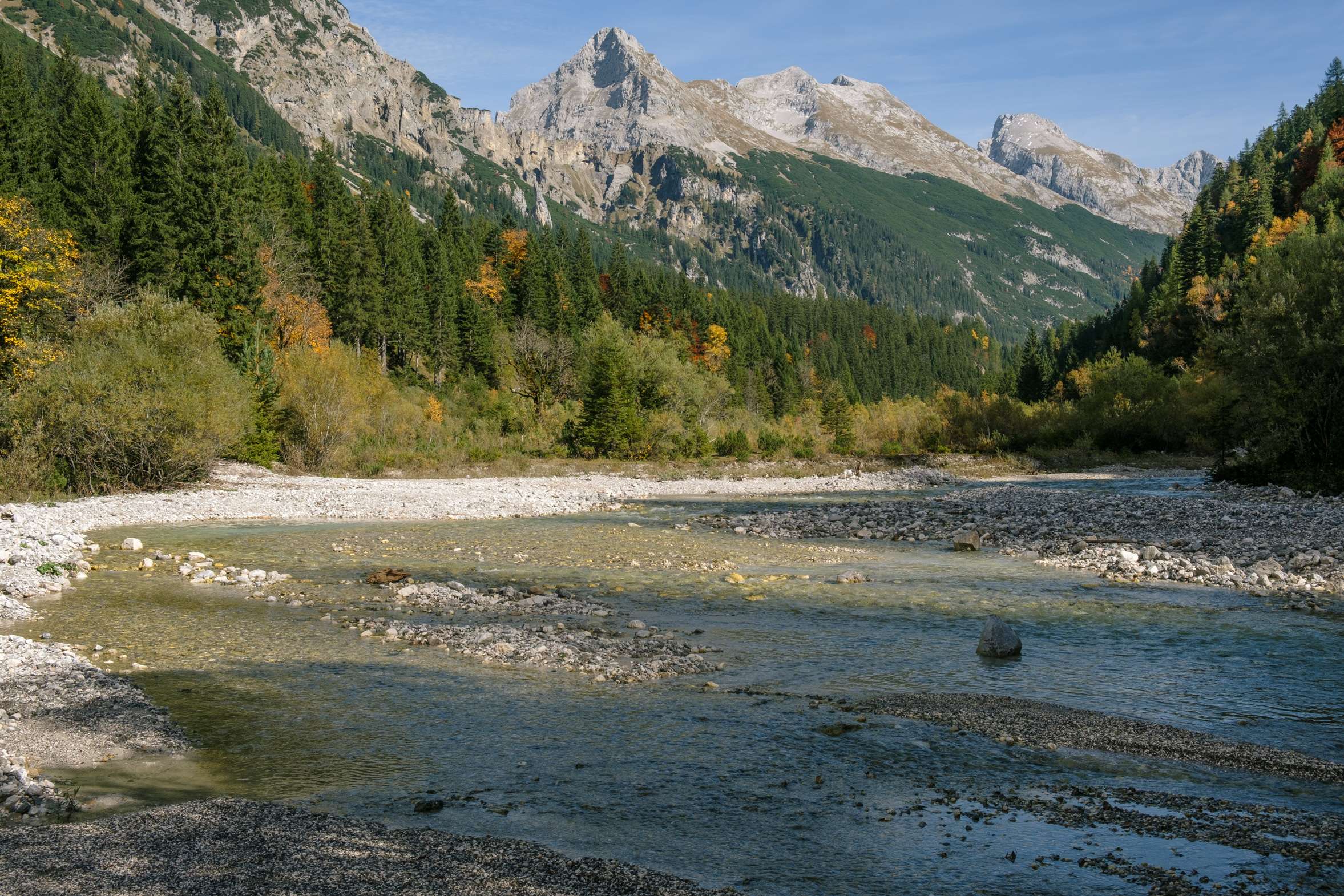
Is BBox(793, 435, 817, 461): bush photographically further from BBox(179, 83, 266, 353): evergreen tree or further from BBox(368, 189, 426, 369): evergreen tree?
BBox(368, 189, 426, 369): evergreen tree

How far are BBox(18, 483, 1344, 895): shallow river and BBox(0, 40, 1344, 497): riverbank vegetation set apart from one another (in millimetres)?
18919

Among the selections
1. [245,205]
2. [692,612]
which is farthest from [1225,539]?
[245,205]

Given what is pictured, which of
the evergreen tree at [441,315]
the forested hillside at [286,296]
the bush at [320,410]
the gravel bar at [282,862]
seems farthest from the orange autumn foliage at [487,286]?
the gravel bar at [282,862]

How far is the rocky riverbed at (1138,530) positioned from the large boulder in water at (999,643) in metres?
6.71

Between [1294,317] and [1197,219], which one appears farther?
[1197,219]

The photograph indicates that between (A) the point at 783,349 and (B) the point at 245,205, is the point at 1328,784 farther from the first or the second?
(A) the point at 783,349

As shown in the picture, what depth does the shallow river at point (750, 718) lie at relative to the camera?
6.59 metres

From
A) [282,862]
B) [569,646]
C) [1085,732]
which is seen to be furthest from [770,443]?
[282,862]

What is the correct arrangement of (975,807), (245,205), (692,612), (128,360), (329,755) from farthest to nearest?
(245,205)
(128,360)
(692,612)
(329,755)
(975,807)

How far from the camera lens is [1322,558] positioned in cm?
1841

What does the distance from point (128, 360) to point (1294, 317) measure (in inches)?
1783

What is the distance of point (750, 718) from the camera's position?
9.63 meters

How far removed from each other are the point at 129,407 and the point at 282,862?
1159 inches

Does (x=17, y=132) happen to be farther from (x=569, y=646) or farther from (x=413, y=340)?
(x=569, y=646)
